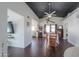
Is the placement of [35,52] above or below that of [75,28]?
below

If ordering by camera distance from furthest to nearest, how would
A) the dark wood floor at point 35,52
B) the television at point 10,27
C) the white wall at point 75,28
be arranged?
the white wall at point 75,28 < the television at point 10,27 < the dark wood floor at point 35,52

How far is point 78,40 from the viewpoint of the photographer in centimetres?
659

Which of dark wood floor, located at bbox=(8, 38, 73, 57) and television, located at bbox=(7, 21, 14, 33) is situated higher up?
television, located at bbox=(7, 21, 14, 33)

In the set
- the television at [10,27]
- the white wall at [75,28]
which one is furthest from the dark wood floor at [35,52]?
the white wall at [75,28]

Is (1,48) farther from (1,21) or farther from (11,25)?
(11,25)

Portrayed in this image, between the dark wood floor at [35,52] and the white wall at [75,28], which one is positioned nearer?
the dark wood floor at [35,52]

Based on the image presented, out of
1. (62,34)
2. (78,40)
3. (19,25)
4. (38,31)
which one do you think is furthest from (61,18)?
(19,25)

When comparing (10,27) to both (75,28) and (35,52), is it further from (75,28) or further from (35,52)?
(75,28)

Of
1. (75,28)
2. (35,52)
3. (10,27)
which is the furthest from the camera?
(75,28)

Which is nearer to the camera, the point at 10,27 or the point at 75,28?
the point at 10,27

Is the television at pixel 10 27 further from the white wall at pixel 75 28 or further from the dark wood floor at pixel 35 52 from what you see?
the white wall at pixel 75 28

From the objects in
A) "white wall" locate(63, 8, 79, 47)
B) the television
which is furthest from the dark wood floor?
"white wall" locate(63, 8, 79, 47)

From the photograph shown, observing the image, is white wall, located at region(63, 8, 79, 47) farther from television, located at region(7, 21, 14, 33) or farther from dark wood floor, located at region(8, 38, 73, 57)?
television, located at region(7, 21, 14, 33)

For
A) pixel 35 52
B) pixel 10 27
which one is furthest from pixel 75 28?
pixel 10 27
